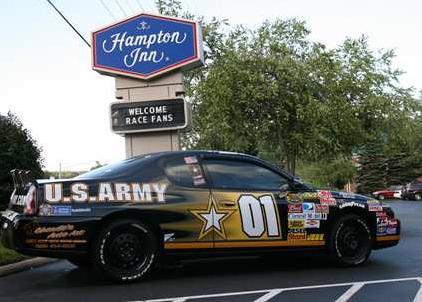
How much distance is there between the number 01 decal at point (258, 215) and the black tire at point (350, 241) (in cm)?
90

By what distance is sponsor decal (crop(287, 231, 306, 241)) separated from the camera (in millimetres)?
8602

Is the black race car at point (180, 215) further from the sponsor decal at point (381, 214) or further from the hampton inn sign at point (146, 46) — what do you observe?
the hampton inn sign at point (146, 46)

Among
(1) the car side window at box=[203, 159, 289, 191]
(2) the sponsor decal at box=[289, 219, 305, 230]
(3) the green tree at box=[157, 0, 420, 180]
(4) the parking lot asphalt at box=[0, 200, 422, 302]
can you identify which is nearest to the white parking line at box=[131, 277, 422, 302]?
(4) the parking lot asphalt at box=[0, 200, 422, 302]

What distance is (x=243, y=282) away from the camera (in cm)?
795

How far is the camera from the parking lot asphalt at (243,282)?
279 inches

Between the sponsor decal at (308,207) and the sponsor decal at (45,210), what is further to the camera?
the sponsor decal at (308,207)

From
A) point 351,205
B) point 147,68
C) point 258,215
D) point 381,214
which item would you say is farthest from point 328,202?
point 147,68

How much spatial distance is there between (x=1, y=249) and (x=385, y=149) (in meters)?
14.2

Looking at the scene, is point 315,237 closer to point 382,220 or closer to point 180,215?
point 382,220

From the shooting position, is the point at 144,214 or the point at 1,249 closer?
the point at 144,214

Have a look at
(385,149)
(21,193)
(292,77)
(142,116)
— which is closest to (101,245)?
(21,193)

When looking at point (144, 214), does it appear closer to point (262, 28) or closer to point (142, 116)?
point (142, 116)

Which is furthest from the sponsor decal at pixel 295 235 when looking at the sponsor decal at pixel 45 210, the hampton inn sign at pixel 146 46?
the hampton inn sign at pixel 146 46

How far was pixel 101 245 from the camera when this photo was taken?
7707 mm
